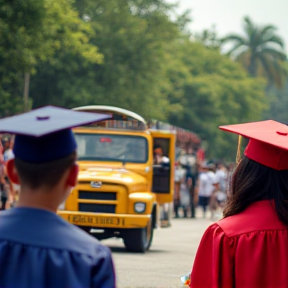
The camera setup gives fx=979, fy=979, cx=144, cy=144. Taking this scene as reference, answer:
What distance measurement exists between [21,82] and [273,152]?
105ft

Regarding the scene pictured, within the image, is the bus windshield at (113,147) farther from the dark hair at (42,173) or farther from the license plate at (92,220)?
the dark hair at (42,173)

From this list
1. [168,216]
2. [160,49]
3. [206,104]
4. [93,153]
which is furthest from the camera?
[206,104]

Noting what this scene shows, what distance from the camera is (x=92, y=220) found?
50.2 ft

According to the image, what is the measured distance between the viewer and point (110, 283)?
3.18 m

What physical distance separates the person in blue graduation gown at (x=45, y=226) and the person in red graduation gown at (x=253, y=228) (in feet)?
3.68

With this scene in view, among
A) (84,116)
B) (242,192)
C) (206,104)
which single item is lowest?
(206,104)

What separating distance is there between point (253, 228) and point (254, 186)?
0.20m

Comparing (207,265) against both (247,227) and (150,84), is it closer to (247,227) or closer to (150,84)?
(247,227)

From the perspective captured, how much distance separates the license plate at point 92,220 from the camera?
15281 mm

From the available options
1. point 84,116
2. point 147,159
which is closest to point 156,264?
point 147,159

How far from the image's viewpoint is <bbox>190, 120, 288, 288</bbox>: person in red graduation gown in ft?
13.7

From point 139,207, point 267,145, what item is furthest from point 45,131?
point 139,207

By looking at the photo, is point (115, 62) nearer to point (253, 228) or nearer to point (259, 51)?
point (253, 228)

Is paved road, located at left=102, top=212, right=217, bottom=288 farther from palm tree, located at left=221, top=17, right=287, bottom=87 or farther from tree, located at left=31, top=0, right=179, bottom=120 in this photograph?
palm tree, located at left=221, top=17, right=287, bottom=87
